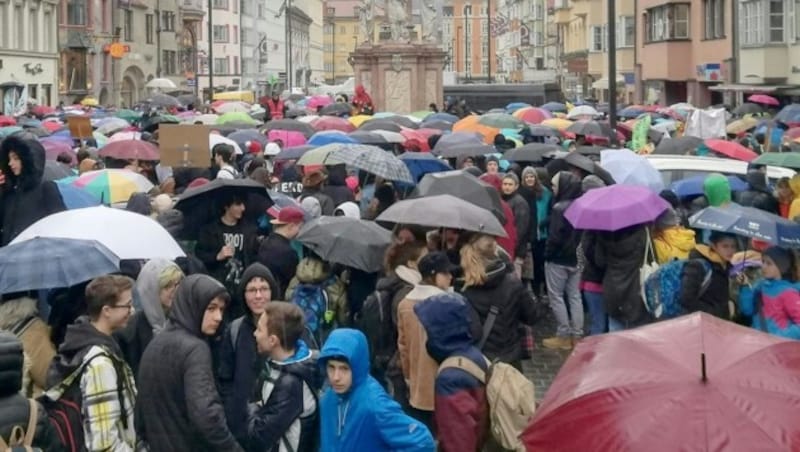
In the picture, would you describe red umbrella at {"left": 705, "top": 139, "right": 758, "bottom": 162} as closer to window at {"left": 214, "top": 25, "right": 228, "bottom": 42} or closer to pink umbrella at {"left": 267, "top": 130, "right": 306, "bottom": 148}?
pink umbrella at {"left": 267, "top": 130, "right": 306, "bottom": 148}

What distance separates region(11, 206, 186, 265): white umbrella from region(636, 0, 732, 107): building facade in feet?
126

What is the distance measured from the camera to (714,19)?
50.2m

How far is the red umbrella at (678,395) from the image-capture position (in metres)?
4.73

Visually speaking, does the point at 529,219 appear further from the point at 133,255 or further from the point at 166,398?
the point at 166,398

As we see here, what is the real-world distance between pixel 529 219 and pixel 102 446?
8.20 meters

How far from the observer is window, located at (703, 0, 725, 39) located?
4900cm

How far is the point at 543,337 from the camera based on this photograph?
1487 centimetres

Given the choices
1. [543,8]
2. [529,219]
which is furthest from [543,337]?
[543,8]

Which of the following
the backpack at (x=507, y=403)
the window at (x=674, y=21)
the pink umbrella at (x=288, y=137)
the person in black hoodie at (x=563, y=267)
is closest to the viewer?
the backpack at (x=507, y=403)

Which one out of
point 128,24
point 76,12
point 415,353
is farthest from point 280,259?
point 128,24

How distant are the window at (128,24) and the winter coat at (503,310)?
73.9m

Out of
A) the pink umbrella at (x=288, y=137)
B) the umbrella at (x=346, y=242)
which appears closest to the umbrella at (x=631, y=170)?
the umbrella at (x=346, y=242)

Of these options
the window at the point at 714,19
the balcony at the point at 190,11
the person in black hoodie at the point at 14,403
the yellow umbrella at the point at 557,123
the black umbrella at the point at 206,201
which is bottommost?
the person in black hoodie at the point at 14,403

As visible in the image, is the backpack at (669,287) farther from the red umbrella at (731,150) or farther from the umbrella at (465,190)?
the red umbrella at (731,150)
